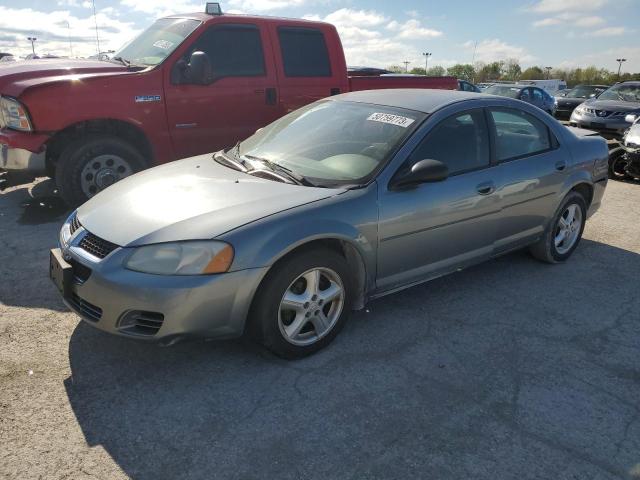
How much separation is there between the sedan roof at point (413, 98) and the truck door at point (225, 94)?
2054 millimetres

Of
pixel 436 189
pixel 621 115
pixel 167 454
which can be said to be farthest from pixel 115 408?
pixel 621 115

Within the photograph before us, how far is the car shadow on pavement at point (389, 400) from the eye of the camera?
7.88 ft

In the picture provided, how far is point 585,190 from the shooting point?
4988 mm

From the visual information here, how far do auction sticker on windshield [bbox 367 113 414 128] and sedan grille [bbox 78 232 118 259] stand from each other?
200 centimetres

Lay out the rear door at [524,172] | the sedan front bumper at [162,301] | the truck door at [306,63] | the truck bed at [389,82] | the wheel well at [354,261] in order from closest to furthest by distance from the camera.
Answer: the sedan front bumper at [162,301] < the wheel well at [354,261] < the rear door at [524,172] < the truck door at [306,63] < the truck bed at [389,82]

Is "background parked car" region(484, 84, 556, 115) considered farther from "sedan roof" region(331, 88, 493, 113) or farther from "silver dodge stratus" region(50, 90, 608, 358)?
"sedan roof" region(331, 88, 493, 113)

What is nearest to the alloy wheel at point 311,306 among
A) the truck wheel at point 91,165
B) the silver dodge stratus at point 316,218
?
the silver dodge stratus at point 316,218

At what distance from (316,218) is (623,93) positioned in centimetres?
1551

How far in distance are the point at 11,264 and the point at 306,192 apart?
9.03ft

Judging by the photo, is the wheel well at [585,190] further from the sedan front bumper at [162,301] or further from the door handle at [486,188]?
the sedan front bumper at [162,301]

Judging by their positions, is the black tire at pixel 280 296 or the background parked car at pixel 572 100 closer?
the black tire at pixel 280 296

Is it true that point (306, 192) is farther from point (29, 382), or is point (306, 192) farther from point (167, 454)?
point (29, 382)

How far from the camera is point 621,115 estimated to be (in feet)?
44.4

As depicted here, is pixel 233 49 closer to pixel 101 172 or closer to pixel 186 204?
pixel 101 172
